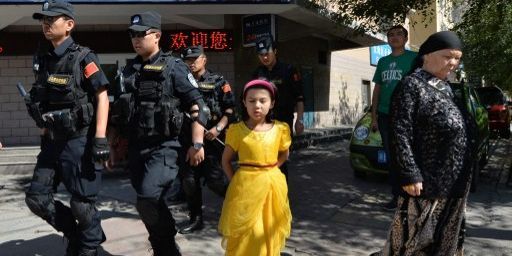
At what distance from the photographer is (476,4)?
6777mm

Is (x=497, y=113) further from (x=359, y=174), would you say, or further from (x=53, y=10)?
(x=53, y=10)

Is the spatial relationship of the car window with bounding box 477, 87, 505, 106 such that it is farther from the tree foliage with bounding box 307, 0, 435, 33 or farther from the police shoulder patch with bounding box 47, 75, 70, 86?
the police shoulder patch with bounding box 47, 75, 70, 86

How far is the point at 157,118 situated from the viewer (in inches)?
141

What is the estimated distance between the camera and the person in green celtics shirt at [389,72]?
5.11m

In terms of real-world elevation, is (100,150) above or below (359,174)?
above

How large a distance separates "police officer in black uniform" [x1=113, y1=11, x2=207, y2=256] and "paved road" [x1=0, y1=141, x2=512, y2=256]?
2.58 ft

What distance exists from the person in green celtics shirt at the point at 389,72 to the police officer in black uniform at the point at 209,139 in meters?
1.62

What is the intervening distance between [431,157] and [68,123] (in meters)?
2.45

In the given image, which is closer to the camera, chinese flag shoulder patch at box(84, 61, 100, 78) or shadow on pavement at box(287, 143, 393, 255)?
chinese flag shoulder patch at box(84, 61, 100, 78)

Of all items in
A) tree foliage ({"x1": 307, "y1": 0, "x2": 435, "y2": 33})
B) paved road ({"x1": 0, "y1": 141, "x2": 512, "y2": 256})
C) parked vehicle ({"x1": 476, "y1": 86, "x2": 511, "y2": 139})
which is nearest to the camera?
paved road ({"x1": 0, "y1": 141, "x2": 512, "y2": 256})

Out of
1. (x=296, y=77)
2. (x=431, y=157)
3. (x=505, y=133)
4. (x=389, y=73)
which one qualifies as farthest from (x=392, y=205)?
(x=505, y=133)

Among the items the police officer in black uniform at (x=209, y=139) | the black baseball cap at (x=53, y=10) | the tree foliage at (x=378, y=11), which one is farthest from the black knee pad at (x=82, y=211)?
the tree foliage at (x=378, y=11)

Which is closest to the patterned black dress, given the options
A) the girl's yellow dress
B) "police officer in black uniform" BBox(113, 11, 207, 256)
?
the girl's yellow dress

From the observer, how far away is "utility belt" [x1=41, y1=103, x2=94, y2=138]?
3463 mm
